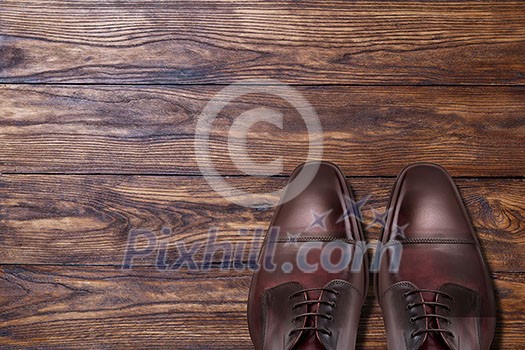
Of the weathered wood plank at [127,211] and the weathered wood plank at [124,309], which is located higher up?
the weathered wood plank at [127,211]

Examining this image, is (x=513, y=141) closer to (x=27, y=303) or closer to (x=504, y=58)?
(x=504, y=58)

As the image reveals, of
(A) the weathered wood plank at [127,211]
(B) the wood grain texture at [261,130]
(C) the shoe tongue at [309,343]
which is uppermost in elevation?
(B) the wood grain texture at [261,130]

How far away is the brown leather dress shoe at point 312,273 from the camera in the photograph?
3.11 feet

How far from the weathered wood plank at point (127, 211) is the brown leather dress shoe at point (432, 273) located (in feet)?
0.14

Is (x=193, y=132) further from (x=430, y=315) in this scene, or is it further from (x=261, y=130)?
(x=430, y=315)

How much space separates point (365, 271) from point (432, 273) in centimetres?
11

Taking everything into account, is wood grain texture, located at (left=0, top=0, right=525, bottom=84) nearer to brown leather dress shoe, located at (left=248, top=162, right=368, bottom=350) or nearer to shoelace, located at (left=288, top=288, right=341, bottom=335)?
brown leather dress shoe, located at (left=248, top=162, right=368, bottom=350)

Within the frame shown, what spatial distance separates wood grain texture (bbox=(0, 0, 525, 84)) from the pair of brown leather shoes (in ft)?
0.66

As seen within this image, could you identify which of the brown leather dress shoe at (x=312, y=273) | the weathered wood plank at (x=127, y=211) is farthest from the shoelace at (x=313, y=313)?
the weathered wood plank at (x=127, y=211)

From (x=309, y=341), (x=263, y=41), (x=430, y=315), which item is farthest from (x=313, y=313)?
(x=263, y=41)

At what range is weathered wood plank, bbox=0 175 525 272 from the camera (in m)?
1.03

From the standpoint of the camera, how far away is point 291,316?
3.15 ft

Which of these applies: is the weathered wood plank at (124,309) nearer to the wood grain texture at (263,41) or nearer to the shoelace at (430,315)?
the shoelace at (430,315)

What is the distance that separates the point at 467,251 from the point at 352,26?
462mm
